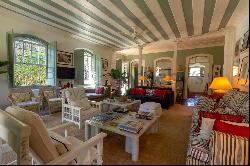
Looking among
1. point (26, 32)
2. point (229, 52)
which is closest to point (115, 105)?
point (26, 32)

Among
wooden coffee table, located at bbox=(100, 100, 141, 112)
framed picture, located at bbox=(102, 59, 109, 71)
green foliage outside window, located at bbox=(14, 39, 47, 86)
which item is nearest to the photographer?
wooden coffee table, located at bbox=(100, 100, 141, 112)

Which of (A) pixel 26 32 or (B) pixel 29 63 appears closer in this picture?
(A) pixel 26 32

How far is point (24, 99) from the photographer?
13.4ft

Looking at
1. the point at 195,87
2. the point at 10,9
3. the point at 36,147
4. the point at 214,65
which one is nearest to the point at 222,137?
the point at 36,147

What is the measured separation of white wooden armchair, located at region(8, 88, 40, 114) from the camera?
381cm

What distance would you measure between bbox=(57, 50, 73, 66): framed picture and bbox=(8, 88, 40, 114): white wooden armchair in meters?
1.51

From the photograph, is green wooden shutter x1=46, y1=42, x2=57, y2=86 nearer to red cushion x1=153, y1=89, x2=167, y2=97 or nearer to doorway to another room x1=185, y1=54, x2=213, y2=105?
red cushion x1=153, y1=89, x2=167, y2=97

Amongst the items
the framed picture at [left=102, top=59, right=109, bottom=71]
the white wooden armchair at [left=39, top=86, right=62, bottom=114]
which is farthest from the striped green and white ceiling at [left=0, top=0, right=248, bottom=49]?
the framed picture at [left=102, top=59, right=109, bottom=71]

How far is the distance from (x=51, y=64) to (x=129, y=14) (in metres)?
3.02

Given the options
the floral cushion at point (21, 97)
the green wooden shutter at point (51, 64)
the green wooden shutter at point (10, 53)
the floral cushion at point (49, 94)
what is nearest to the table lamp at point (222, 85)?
the floral cushion at point (49, 94)

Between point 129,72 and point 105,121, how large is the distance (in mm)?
7747

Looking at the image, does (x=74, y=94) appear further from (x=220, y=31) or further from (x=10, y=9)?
(x=220, y=31)

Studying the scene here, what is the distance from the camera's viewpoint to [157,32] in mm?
5383

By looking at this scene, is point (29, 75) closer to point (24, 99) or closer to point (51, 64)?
point (51, 64)
